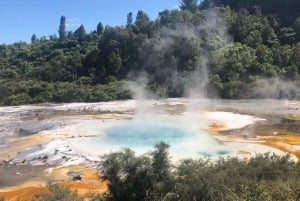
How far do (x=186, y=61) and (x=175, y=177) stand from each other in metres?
48.5

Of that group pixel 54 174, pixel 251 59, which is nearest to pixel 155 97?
pixel 251 59

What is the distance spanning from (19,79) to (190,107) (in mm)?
36342

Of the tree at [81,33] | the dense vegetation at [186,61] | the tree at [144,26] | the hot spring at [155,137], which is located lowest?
the hot spring at [155,137]

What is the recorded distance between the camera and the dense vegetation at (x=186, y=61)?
56.7m

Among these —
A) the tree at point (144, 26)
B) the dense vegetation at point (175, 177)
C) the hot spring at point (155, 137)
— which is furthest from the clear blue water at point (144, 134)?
the tree at point (144, 26)

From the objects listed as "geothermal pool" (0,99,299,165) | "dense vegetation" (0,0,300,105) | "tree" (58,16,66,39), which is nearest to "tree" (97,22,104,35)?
"tree" (58,16,66,39)

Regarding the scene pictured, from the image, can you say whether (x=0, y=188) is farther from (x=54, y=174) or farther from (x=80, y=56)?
(x=80, y=56)

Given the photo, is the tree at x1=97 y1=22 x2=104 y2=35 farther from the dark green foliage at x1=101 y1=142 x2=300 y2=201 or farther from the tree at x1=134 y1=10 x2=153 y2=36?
the dark green foliage at x1=101 y1=142 x2=300 y2=201

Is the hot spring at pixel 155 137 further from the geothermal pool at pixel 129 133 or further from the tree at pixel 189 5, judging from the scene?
the tree at pixel 189 5

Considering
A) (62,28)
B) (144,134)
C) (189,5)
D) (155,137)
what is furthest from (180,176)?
(62,28)

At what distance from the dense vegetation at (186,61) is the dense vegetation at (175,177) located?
1483 inches

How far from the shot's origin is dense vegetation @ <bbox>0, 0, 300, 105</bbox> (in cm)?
5674

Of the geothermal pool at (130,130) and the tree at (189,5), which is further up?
the tree at (189,5)

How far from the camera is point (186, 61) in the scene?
63500 millimetres
